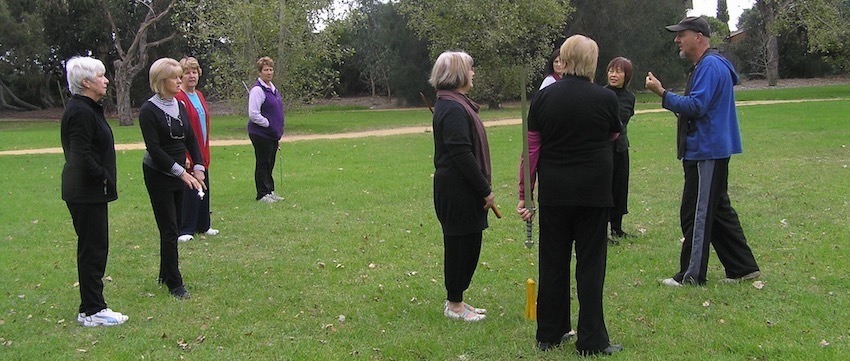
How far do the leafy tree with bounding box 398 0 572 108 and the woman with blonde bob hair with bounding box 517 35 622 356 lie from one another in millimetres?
27566

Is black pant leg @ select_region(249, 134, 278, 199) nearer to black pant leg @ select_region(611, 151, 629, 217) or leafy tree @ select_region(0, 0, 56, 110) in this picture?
black pant leg @ select_region(611, 151, 629, 217)

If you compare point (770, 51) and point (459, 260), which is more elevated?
point (770, 51)

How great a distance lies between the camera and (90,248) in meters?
5.44

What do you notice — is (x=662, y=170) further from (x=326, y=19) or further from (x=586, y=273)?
(x=326, y=19)

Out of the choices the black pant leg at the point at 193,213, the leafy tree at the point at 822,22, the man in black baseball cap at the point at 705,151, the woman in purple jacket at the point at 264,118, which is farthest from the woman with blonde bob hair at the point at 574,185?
the leafy tree at the point at 822,22

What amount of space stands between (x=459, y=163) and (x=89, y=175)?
2.67 meters

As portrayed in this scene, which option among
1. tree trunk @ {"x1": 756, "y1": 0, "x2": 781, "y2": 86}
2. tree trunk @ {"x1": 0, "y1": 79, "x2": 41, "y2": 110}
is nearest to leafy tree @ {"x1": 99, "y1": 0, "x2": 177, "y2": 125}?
tree trunk @ {"x1": 0, "y1": 79, "x2": 41, "y2": 110}

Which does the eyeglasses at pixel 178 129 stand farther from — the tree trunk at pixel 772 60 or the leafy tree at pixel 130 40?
the tree trunk at pixel 772 60

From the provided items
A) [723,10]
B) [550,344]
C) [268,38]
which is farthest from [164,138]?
[723,10]

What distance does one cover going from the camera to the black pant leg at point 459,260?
5.34m

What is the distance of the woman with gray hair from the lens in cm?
527

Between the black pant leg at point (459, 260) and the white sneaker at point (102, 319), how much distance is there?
248 cm

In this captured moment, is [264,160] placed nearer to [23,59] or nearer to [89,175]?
[89,175]

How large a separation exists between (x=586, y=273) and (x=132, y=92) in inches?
1765
